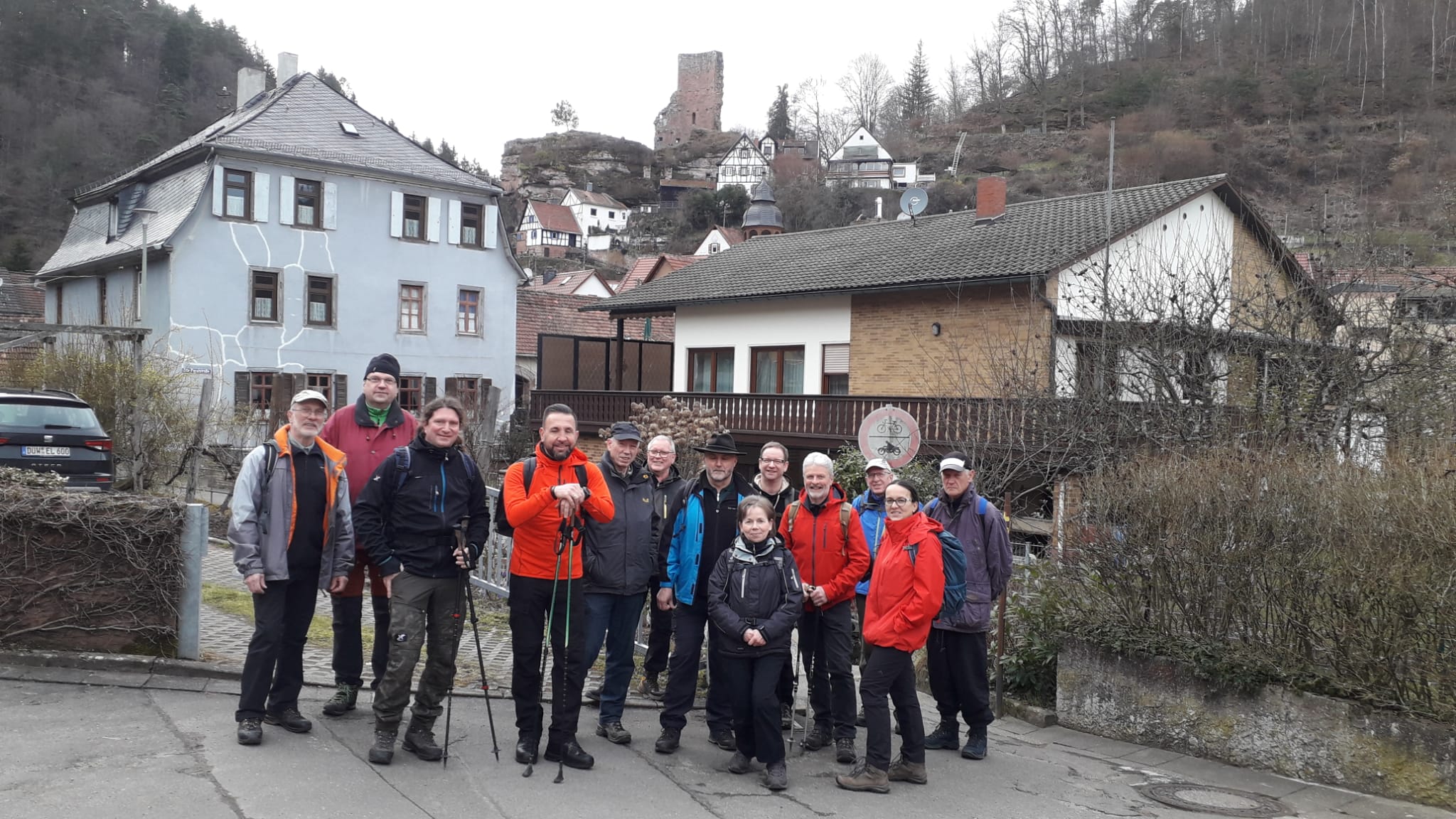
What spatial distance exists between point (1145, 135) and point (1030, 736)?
95.4 metres

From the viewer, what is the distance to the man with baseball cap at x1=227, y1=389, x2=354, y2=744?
5.93 metres

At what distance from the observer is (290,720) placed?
6.16 m

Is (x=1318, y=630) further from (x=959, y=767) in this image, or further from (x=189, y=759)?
(x=189, y=759)

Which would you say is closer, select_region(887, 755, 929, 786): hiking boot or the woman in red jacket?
the woman in red jacket

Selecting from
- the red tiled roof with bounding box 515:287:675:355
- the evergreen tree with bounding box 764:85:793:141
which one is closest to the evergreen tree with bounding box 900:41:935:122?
the evergreen tree with bounding box 764:85:793:141

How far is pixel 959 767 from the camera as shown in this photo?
22.3 ft

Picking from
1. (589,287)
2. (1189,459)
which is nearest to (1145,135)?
(589,287)

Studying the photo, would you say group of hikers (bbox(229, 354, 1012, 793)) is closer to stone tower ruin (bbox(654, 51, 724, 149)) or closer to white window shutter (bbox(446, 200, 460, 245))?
white window shutter (bbox(446, 200, 460, 245))

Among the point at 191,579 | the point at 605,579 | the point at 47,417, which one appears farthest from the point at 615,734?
the point at 47,417

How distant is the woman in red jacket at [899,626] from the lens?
623cm

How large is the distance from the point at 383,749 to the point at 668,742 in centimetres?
160

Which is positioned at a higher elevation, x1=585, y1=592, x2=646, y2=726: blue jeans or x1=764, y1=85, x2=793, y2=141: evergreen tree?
x1=764, y1=85, x2=793, y2=141: evergreen tree

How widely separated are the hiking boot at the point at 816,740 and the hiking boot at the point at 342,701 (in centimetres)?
266

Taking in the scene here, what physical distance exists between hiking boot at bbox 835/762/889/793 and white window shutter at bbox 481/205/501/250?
109 ft
